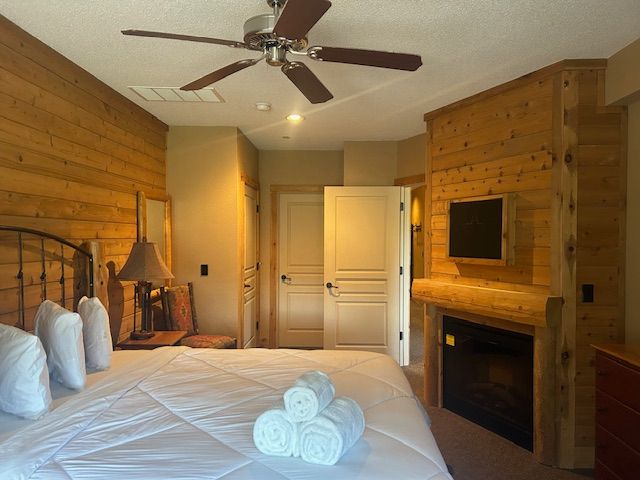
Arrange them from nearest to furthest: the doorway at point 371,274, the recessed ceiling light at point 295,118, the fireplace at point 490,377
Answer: the fireplace at point 490,377 < the recessed ceiling light at point 295,118 < the doorway at point 371,274

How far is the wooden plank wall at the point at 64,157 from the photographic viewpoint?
7.24ft

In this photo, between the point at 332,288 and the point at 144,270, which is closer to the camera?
the point at 144,270

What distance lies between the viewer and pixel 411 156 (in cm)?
460

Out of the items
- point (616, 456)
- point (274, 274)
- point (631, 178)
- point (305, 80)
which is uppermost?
point (305, 80)

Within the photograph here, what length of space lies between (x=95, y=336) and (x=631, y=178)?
10.9ft

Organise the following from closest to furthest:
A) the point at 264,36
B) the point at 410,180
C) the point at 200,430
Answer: the point at 200,430
the point at 264,36
the point at 410,180

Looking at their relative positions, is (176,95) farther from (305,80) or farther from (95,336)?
(95,336)

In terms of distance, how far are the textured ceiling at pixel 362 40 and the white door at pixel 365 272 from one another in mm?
1356

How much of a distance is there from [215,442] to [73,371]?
0.90 m

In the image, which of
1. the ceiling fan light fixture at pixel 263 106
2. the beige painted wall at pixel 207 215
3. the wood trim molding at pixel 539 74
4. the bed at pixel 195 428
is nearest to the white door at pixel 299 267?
the beige painted wall at pixel 207 215

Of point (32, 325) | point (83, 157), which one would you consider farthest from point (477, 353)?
point (83, 157)

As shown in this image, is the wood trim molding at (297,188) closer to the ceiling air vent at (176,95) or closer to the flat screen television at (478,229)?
the ceiling air vent at (176,95)

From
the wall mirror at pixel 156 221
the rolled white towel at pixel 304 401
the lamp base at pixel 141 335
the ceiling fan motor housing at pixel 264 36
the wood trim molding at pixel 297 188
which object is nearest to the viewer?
the rolled white towel at pixel 304 401

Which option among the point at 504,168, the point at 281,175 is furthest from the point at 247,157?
the point at 504,168
